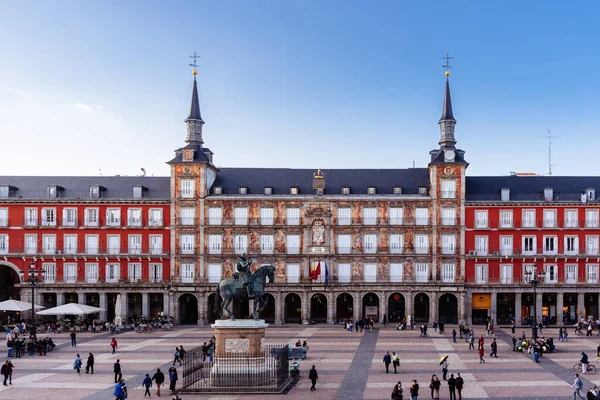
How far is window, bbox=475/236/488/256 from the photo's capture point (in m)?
75.8

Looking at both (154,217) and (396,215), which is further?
(154,217)

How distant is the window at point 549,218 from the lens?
7544 cm

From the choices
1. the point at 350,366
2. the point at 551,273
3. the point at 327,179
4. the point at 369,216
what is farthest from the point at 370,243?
the point at 350,366

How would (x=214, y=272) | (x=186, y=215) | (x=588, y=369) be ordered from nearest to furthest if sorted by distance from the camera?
1. (x=588, y=369)
2. (x=214, y=272)
3. (x=186, y=215)

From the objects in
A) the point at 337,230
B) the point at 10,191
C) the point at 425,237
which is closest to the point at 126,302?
the point at 10,191

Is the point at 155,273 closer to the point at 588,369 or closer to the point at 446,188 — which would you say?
the point at 446,188

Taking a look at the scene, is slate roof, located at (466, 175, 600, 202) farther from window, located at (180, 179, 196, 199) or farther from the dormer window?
window, located at (180, 179, 196, 199)

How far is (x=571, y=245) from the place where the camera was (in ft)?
247

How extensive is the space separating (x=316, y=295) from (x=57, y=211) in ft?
100.0

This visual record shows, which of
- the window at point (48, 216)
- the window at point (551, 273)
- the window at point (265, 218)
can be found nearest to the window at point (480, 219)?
the window at point (551, 273)

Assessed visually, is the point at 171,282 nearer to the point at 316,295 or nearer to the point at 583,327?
the point at 316,295

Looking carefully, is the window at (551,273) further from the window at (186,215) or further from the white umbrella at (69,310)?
the white umbrella at (69,310)

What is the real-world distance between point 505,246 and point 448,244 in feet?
20.5

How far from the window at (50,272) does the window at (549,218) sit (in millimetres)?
54347
